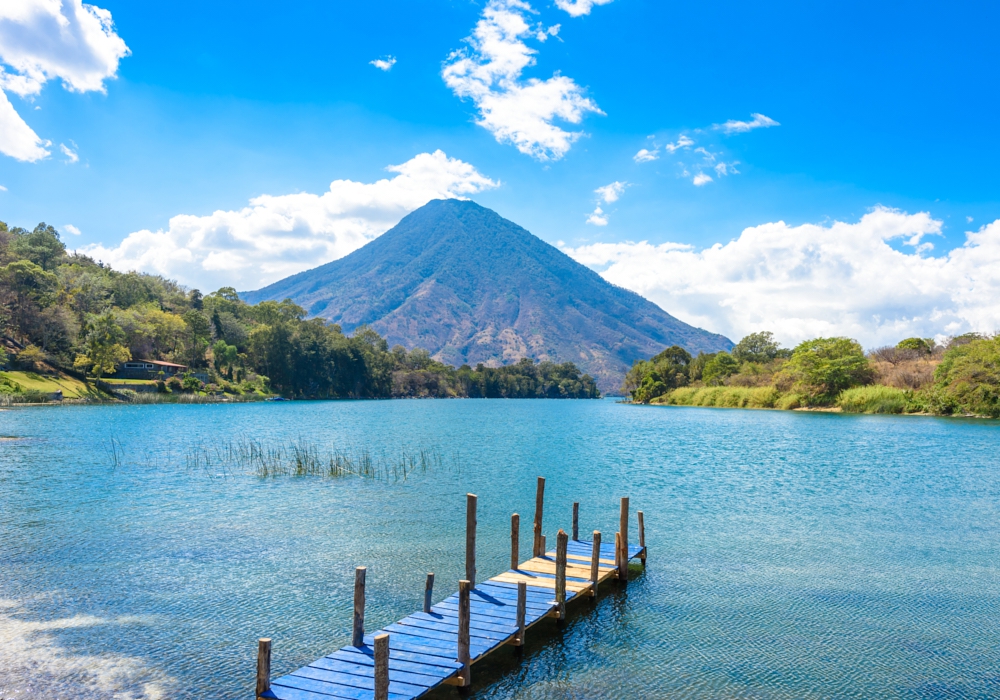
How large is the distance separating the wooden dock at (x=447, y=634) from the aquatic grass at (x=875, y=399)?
72797 millimetres

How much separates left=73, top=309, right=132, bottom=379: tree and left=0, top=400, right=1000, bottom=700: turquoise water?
189ft

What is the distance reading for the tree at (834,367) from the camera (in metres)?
85.0

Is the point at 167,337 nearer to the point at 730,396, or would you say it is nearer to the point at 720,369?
the point at 730,396

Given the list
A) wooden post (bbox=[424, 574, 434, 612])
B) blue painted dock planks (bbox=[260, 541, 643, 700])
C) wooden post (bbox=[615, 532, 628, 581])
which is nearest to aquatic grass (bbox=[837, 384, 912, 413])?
wooden post (bbox=[615, 532, 628, 581])

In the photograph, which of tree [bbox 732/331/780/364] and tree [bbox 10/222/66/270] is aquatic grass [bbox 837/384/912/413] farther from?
A: tree [bbox 10/222/66/270]

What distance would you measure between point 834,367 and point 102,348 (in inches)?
3921

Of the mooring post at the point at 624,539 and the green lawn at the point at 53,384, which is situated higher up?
the green lawn at the point at 53,384

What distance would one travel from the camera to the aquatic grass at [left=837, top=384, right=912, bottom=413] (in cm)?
7362

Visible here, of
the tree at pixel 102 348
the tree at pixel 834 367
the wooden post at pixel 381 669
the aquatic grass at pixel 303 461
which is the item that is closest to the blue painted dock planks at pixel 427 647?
the wooden post at pixel 381 669

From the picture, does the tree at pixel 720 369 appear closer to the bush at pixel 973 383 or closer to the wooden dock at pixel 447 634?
the bush at pixel 973 383

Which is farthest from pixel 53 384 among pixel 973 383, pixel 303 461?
pixel 973 383

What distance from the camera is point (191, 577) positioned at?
14.8 m

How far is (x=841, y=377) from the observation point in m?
85.3

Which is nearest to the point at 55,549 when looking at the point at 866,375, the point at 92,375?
the point at 92,375
